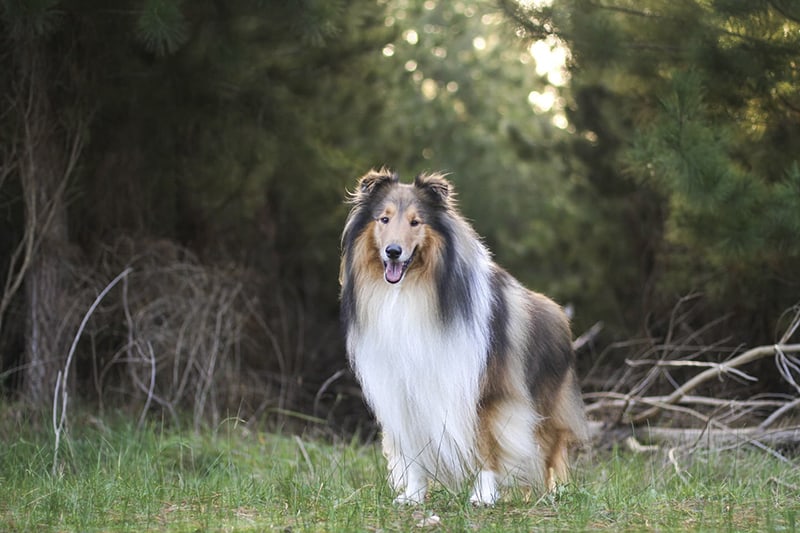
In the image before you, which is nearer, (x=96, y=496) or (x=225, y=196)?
(x=96, y=496)

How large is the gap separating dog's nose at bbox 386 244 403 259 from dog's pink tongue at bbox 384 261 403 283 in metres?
0.03

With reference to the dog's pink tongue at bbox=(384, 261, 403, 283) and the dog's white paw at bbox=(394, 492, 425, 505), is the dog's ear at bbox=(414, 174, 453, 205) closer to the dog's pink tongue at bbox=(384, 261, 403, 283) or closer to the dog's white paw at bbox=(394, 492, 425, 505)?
the dog's pink tongue at bbox=(384, 261, 403, 283)

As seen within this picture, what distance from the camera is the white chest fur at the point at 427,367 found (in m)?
4.91

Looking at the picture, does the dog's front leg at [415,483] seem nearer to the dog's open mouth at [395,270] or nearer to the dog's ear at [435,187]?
the dog's open mouth at [395,270]

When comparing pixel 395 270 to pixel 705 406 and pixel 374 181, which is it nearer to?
pixel 374 181

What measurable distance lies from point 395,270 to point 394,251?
94 mm

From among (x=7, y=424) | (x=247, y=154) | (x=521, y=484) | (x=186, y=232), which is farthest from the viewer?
(x=186, y=232)

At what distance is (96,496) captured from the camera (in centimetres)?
478

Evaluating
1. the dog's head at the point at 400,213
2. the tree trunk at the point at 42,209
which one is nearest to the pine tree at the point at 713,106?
the dog's head at the point at 400,213

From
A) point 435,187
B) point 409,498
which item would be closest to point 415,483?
point 409,498

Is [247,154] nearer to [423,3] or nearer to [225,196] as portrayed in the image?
[225,196]

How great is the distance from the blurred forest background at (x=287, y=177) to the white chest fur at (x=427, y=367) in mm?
1966

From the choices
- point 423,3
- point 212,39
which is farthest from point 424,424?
point 423,3

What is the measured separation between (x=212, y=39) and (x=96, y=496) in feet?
12.5
